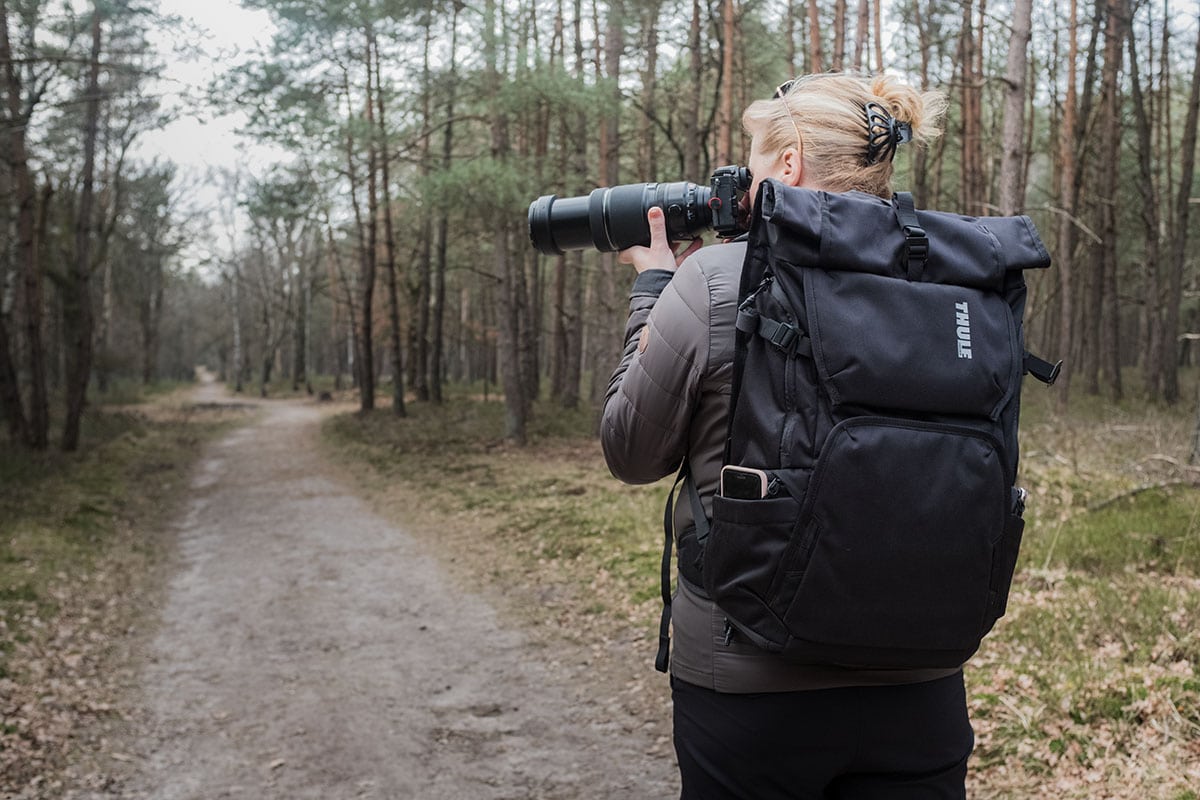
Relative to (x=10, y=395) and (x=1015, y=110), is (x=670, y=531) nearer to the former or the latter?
(x=1015, y=110)

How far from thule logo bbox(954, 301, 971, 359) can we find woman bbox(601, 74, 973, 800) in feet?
0.98

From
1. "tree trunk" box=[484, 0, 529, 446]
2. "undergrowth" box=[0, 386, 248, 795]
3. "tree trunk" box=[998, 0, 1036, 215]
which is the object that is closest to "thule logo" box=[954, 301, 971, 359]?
"undergrowth" box=[0, 386, 248, 795]

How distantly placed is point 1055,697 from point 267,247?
4442 cm

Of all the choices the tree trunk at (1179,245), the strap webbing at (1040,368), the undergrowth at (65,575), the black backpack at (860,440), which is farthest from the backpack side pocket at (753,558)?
the tree trunk at (1179,245)

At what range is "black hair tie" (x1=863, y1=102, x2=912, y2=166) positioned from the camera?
5.33ft

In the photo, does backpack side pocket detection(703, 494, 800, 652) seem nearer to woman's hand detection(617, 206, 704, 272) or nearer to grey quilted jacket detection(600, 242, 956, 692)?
grey quilted jacket detection(600, 242, 956, 692)

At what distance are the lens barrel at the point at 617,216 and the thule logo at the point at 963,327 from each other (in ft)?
1.78

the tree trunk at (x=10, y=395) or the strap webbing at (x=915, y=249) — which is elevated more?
the strap webbing at (x=915, y=249)

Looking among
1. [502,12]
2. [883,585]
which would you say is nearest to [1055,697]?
[883,585]

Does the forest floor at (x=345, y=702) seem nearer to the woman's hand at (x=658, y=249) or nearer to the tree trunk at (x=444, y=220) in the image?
the woman's hand at (x=658, y=249)

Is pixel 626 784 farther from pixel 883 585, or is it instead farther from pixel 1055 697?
pixel 883 585

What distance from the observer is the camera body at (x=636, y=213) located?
1798mm

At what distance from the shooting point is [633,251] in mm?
1911

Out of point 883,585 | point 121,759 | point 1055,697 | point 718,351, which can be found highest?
point 718,351
